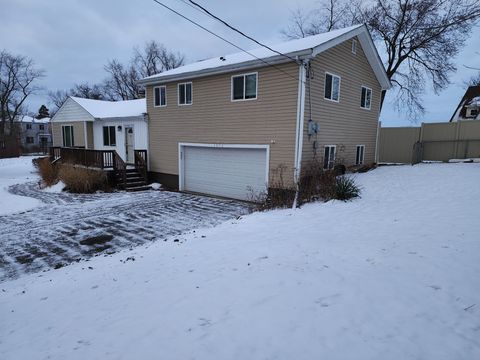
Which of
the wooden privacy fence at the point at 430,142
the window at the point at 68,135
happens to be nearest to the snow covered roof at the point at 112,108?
the window at the point at 68,135

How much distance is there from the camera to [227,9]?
8.30 metres

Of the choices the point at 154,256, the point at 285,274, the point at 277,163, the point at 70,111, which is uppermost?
the point at 70,111

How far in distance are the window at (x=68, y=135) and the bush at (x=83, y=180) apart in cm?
745

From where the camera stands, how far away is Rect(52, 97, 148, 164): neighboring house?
16.4 meters

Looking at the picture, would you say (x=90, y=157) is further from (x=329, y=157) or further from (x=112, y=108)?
(x=329, y=157)

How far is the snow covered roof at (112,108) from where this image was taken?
17.4m

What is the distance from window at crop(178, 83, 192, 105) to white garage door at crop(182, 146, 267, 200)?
214 cm

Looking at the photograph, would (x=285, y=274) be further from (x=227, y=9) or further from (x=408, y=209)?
(x=227, y=9)

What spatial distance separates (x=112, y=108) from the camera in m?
20.1

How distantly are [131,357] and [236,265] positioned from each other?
2093 millimetres

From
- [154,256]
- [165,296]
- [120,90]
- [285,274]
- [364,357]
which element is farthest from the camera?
[120,90]

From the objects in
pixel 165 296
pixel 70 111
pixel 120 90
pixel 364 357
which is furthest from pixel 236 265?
pixel 120 90

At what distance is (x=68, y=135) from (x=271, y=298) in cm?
2230

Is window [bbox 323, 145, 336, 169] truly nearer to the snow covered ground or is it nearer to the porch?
the snow covered ground
